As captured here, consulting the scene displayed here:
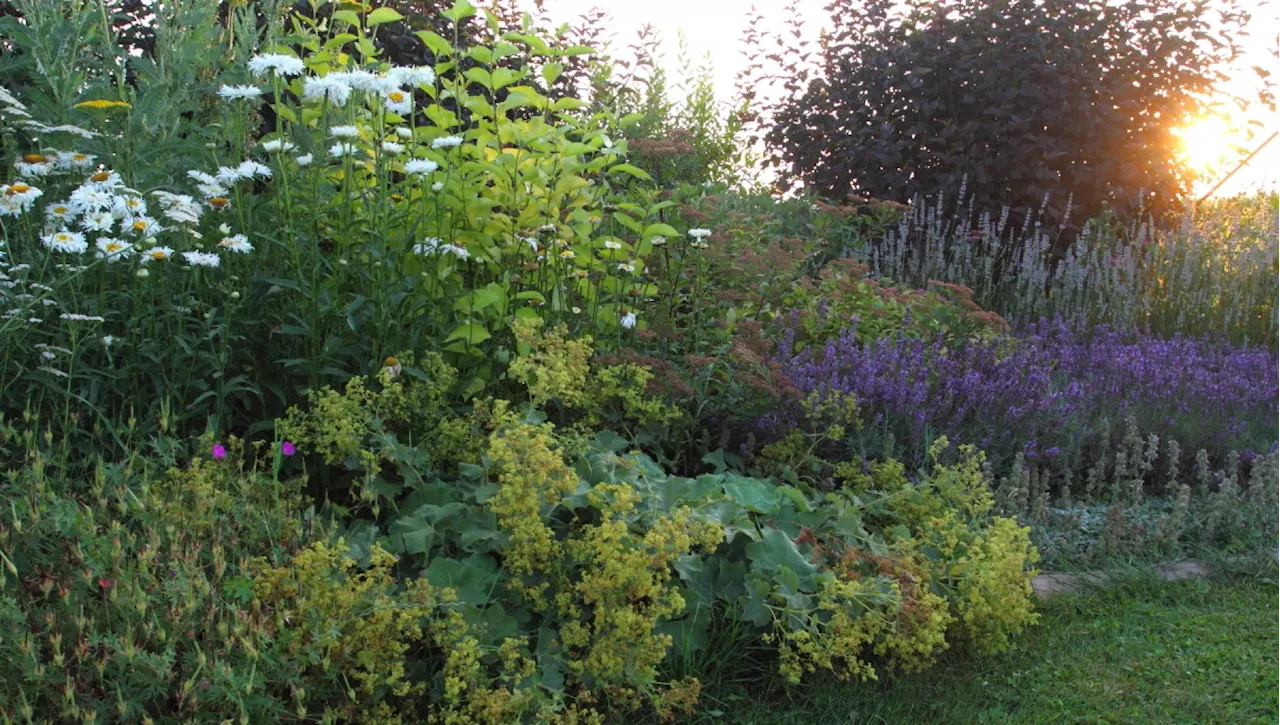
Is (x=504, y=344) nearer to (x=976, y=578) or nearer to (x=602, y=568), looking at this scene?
(x=602, y=568)

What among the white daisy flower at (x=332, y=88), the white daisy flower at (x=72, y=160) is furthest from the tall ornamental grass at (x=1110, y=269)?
the white daisy flower at (x=72, y=160)

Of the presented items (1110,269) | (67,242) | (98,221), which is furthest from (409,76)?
(1110,269)

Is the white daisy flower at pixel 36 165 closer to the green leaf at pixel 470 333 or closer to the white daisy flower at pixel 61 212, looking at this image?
the white daisy flower at pixel 61 212

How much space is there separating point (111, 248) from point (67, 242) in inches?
4.8

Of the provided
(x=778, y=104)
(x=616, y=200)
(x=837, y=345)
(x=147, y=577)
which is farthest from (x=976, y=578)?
(x=778, y=104)

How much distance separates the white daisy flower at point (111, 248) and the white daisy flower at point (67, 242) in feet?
0.17

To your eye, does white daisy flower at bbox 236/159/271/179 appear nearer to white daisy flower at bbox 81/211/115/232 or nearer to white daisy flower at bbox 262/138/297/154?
white daisy flower at bbox 262/138/297/154

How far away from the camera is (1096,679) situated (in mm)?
3305

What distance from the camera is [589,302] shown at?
4.63 meters

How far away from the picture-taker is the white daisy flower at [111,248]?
3.42 metres

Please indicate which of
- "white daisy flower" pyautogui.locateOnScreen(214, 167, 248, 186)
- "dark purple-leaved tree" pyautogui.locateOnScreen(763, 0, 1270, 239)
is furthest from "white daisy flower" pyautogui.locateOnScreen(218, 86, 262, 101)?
"dark purple-leaved tree" pyautogui.locateOnScreen(763, 0, 1270, 239)

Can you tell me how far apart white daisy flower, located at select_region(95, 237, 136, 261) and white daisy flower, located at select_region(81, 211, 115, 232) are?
4 cm

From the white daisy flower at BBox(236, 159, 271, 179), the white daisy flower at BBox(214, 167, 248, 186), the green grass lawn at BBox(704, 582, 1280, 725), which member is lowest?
the green grass lawn at BBox(704, 582, 1280, 725)

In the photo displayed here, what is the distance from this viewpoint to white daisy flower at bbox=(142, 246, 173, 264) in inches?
136
